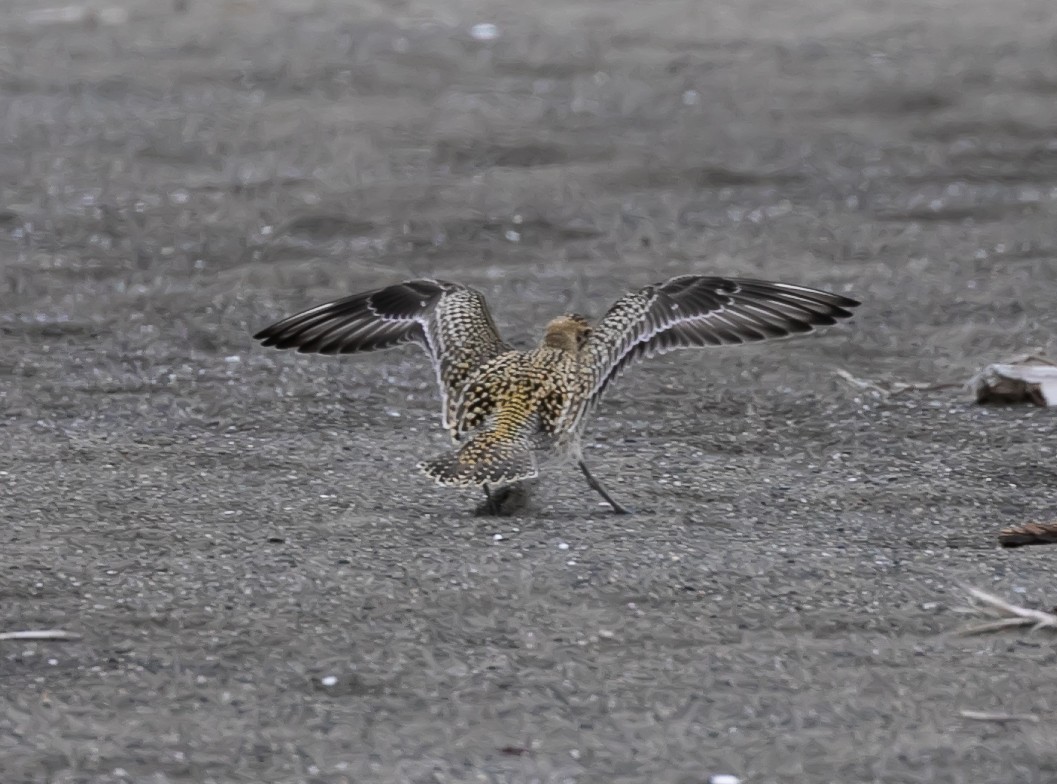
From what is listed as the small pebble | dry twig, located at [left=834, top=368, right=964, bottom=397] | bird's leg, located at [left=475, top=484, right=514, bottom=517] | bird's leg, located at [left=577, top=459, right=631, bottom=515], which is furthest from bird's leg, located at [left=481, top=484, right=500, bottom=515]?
the small pebble

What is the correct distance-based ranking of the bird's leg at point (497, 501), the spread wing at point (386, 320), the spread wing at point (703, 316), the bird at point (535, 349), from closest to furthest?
the bird at point (535, 349) → the bird's leg at point (497, 501) → the spread wing at point (703, 316) → the spread wing at point (386, 320)

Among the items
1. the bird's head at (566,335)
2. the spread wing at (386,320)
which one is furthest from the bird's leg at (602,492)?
the spread wing at (386,320)

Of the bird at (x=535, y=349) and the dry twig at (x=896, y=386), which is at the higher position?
the bird at (x=535, y=349)

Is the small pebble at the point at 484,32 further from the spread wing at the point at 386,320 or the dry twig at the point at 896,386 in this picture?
the spread wing at the point at 386,320

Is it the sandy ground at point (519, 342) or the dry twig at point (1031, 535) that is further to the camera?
the dry twig at point (1031, 535)

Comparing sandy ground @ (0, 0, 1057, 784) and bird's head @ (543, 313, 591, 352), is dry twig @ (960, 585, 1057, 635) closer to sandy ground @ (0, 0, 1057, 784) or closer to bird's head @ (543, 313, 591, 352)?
sandy ground @ (0, 0, 1057, 784)

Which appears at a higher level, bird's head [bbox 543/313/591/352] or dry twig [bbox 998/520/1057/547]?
bird's head [bbox 543/313/591/352]

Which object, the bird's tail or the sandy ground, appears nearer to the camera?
the sandy ground
